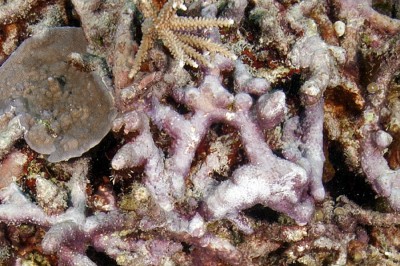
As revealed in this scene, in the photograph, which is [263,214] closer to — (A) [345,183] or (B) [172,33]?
(A) [345,183]

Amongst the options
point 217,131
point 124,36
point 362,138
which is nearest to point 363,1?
point 362,138

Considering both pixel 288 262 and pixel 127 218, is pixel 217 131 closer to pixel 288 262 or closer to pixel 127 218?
pixel 127 218

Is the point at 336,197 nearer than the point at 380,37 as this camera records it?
Yes

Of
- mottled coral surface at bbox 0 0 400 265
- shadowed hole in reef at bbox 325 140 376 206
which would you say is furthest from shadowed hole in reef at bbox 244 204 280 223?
shadowed hole in reef at bbox 325 140 376 206

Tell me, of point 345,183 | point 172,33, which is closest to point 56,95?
point 172,33

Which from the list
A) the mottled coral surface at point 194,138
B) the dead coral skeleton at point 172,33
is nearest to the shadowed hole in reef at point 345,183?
the mottled coral surface at point 194,138

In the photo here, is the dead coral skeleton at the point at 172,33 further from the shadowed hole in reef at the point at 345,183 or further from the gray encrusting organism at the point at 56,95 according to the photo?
the shadowed hole in reef at the point at 345,183

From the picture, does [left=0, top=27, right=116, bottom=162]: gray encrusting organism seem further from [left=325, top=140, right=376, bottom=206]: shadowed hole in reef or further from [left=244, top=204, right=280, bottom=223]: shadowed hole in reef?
[left=325, top=140, right=376, bottom=206]: shadowed hole in reef
